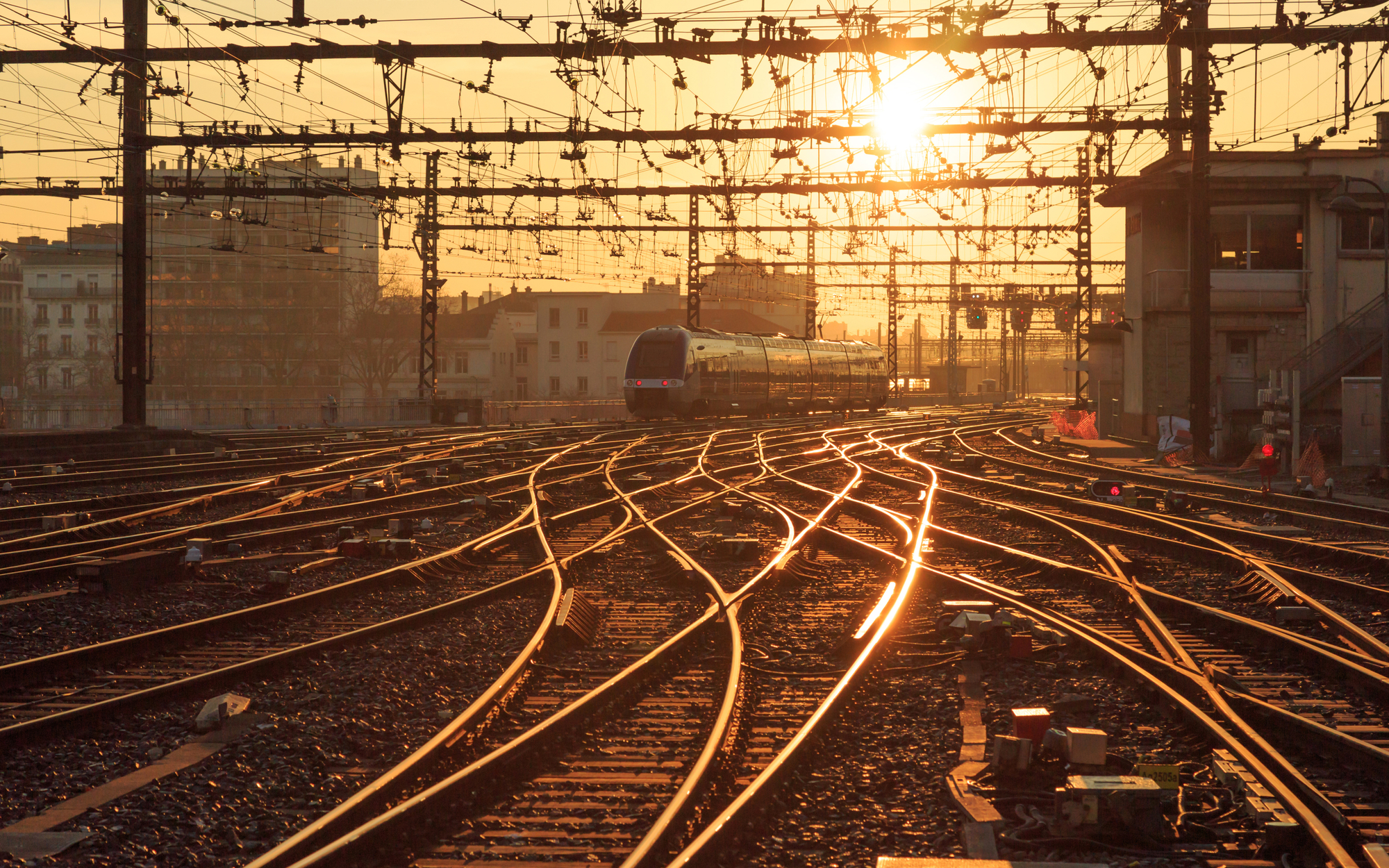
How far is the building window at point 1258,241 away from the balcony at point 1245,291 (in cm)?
23

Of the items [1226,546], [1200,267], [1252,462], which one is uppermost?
[1200,267]

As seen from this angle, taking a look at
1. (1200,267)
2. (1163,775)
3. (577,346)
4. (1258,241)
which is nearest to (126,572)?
(1163,775)

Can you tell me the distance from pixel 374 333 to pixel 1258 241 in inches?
2683

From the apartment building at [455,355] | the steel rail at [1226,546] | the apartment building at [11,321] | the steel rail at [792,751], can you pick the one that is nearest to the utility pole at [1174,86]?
the steel rail at [1226,546]

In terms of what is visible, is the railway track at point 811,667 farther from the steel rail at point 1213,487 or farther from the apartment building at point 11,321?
the apartment building at point 11,321

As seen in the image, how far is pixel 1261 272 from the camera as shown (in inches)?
1225

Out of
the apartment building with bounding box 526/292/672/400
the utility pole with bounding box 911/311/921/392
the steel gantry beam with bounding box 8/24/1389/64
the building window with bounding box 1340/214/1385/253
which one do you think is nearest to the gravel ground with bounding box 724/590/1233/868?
the steel gantry beam with bounding box 8/24/1389/64

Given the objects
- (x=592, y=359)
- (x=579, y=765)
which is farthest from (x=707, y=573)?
(x=592, y=359)

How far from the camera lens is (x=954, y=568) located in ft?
38.3

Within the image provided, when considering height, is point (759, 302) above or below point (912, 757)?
above

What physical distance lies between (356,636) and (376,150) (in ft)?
71.4

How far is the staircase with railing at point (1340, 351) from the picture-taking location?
89.4ft

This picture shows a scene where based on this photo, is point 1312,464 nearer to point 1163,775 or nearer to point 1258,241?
point 1258,241

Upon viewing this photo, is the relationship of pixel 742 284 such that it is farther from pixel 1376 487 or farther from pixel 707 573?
pixel 707 573
